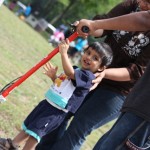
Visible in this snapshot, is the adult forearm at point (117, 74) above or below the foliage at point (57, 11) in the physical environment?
above

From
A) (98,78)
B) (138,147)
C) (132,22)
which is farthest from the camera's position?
(98,78)

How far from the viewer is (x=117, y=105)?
4090 millimetres

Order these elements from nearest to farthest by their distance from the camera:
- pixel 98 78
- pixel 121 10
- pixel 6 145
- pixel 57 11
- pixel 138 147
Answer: pixel 138 147 → pixel 98 78 → pixel 6 145 → pixel 121 10 → pixel 57 11

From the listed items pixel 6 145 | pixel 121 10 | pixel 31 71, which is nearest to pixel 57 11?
pixel 121 10

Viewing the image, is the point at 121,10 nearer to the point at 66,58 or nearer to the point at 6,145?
the point at 66,58

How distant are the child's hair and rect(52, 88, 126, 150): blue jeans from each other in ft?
0.83

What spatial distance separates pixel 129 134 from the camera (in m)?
2.84

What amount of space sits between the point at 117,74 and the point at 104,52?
0.33 m

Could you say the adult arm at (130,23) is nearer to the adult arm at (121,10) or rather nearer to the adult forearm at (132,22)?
the adult forearm at (132,22)

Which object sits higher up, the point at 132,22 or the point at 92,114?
the point at 132,22

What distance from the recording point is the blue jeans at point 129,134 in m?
2.79

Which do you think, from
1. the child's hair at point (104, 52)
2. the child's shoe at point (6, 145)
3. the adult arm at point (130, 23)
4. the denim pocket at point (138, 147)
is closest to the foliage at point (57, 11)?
the child's hair at point (104, 52)

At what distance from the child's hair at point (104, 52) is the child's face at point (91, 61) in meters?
0.03

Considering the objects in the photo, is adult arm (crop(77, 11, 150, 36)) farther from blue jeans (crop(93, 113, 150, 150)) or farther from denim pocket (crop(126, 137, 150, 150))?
denim pocket (crop(126, 137, 150, 150))
